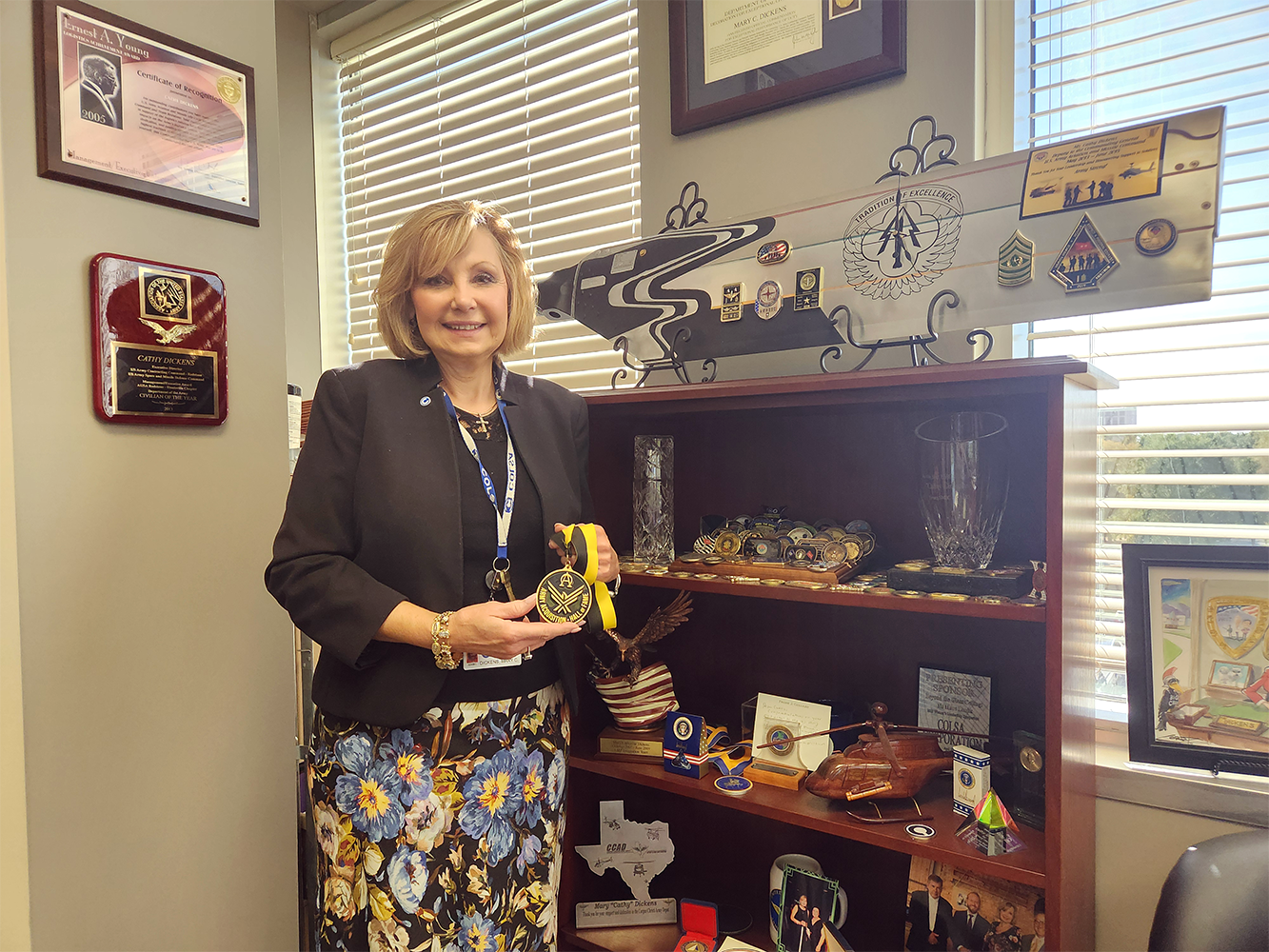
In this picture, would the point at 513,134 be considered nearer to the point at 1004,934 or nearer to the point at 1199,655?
the point at 1199,655

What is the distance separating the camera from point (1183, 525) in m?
1.40

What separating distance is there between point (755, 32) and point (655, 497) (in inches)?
40.5

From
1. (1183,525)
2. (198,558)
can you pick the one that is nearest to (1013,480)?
(1183,525)

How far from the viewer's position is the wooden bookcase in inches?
44.3

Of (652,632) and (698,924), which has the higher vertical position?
(652,632)

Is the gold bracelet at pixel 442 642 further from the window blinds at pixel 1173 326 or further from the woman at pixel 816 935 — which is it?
the window blinds at pixel 1173 326

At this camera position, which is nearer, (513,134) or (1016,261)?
(1016,261)

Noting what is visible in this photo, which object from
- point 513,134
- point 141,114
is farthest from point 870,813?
point 513,134

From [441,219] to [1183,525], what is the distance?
1.41 meters

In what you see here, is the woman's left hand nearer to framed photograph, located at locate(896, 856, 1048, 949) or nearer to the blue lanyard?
the blue lanyard

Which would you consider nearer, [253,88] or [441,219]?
[441,219]

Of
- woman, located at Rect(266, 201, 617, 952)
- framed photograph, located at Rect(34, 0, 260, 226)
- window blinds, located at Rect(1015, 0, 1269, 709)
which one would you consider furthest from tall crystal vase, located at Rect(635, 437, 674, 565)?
framed photograph, located at Rect(34, 0, 260, 226)

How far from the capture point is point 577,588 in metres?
1.23

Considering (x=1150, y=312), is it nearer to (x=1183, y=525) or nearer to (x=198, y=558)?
(x=1183, y=525)
